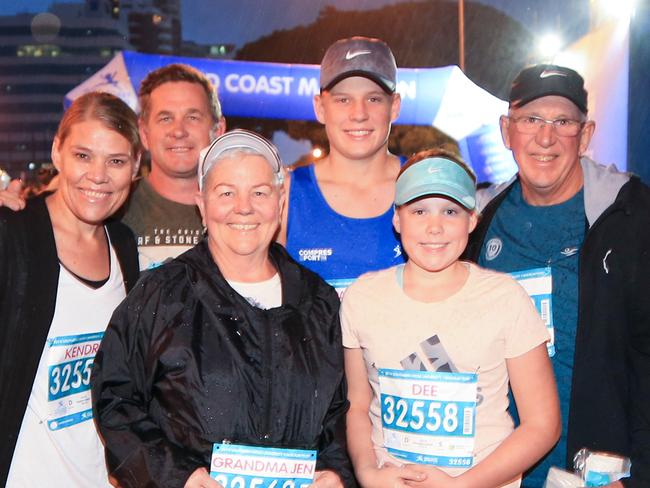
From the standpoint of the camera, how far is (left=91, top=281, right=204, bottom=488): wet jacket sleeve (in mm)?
2822

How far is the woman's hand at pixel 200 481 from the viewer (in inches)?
110

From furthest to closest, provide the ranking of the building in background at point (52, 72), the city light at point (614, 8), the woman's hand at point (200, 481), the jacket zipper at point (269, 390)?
the building in background at point (52, 72) < the city light at point (614, 8) < the jacket zipper at point (269, 390) < the woman's hand at point (200, 481)

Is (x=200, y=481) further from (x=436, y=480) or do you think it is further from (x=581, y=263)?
(x=581, y=263)

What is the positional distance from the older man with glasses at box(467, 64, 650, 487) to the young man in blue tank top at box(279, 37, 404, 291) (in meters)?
0.61

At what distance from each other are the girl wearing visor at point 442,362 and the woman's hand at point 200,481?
631 mm

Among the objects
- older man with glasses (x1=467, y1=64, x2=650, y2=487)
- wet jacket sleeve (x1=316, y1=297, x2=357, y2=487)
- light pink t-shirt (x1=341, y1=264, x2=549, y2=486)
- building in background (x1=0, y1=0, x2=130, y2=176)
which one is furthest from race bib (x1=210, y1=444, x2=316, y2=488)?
building in background (x1=0, y1=0, x2=130, y2=176)

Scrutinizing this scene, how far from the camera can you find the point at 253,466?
2.83 meters

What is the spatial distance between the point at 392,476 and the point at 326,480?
26cm

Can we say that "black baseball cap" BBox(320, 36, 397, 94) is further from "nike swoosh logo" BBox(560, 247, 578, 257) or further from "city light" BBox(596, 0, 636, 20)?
"city light" BBox(596, 0, 636, 20)

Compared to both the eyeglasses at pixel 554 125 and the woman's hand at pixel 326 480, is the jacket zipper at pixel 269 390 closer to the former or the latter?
the woman's hand at pixel 326 480

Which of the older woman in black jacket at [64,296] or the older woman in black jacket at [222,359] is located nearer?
the older woman in black jacket at [222,359]

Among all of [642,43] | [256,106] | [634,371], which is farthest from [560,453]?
[256,106]

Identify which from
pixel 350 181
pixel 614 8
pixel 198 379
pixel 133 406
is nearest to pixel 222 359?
pixel 198 379

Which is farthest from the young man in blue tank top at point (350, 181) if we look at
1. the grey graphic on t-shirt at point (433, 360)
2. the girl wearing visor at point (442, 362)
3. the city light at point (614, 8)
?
the city light at point (614, 8)
